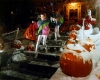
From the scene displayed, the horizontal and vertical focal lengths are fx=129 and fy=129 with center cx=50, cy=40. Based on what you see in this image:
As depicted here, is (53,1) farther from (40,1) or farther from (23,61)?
(23,61)

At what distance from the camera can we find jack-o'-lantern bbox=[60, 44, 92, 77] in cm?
61

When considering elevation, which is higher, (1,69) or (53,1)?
(53,1)

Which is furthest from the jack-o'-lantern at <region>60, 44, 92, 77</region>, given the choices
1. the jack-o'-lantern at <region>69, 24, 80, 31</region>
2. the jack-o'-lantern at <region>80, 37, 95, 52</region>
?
the jack-o'-lantern at <region>69, 24, 80, 31</region>

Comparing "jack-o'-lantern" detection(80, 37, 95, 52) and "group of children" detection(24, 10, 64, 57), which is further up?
"group of children" detection(24, 10, 64, 57)

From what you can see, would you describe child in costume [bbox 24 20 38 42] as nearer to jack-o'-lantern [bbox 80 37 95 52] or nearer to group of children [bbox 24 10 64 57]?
group of children [bbox 24 10 64 57]

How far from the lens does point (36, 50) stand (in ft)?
2.61

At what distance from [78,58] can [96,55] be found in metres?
0.22

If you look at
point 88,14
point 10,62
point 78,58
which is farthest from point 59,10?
point 10,62

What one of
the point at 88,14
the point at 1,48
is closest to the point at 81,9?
the point at 88,14

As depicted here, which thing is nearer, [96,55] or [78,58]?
[78,58]

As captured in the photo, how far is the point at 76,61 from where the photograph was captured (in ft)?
1.98

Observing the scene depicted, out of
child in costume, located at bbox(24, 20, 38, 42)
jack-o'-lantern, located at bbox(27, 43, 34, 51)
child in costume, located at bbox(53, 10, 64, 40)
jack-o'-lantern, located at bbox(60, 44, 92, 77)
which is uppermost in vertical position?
child in costume, located at bbox(53, 10, 64, 40)

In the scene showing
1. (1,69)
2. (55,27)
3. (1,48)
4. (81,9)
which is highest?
(81,9)

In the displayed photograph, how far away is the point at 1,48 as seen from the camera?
2.39 ft
